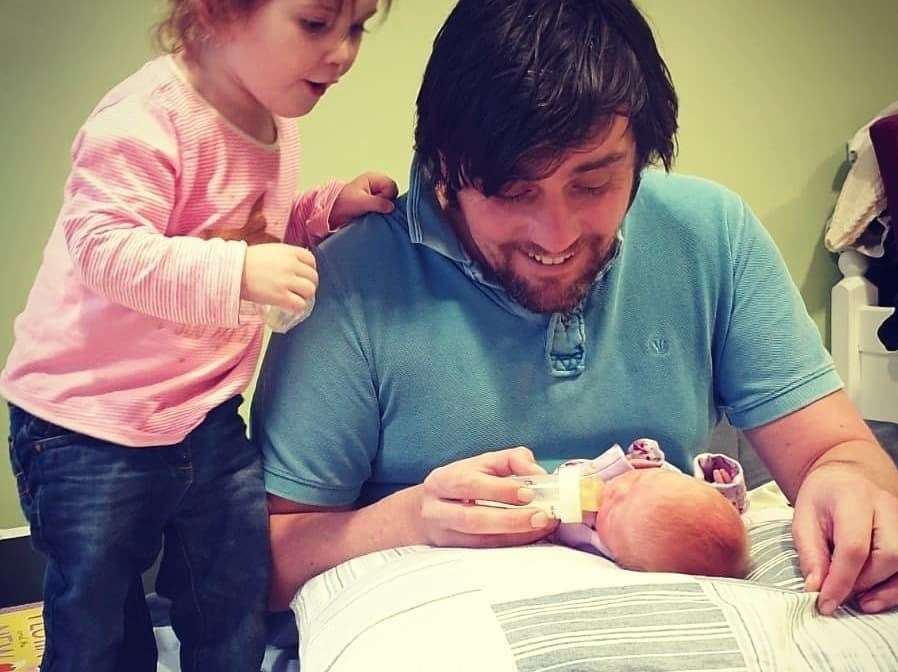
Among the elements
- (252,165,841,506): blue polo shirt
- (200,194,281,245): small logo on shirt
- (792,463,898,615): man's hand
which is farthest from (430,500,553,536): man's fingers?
(200,194,281,245): small logo on shirt

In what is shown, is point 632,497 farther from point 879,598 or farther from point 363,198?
point 363,198

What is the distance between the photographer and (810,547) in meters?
0.90

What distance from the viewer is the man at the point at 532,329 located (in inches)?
36.3

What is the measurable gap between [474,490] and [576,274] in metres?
0.30

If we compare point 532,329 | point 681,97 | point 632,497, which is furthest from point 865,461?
point 681,97

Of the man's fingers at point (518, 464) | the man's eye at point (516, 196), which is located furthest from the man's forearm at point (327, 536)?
the man's eye at point (516, 196)

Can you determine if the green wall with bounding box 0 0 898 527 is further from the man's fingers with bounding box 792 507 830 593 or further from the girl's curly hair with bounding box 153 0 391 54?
the man's fingers with bounding box 792 507 830 593

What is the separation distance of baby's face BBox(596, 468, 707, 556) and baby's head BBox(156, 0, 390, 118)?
1.76ft

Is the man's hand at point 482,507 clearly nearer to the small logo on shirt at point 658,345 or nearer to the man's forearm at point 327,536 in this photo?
the man's forearm at point 327,536

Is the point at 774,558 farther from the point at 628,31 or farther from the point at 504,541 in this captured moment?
the point at 628,31

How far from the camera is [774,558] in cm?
96

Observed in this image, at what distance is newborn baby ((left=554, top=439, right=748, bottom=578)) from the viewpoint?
0.92 m

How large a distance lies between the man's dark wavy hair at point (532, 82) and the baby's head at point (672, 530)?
1.16 ft

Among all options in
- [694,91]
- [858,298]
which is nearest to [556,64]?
[694,91]
